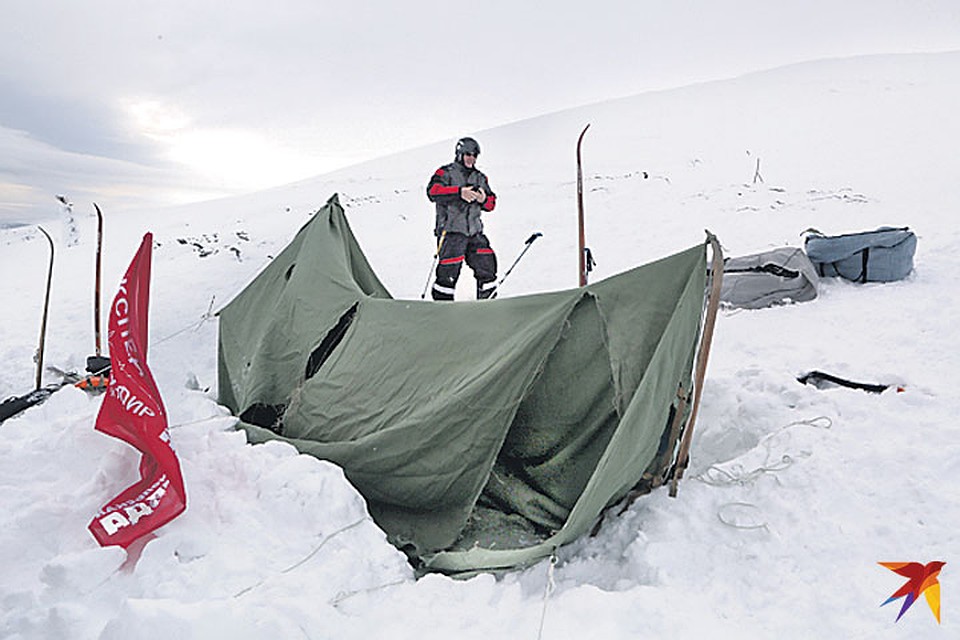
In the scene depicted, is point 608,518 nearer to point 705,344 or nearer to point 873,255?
point 705,344

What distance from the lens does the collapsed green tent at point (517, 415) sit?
2377 mm

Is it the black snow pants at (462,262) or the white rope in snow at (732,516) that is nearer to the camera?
the white rope in snow at (732,516)

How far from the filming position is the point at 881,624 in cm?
179

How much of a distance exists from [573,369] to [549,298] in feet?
1.01

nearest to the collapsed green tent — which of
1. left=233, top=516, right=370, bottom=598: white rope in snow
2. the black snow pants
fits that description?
left=233, top=516, right=370, bottom=598: white rope in snow

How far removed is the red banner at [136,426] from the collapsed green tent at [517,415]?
70 cm

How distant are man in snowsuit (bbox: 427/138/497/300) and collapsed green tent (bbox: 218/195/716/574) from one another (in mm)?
2287

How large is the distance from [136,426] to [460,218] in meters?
3.37

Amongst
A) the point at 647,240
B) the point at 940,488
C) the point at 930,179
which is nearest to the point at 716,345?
the point at 940,488

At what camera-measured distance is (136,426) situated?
216 centimetres

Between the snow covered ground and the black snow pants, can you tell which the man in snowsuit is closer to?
the black snow pants

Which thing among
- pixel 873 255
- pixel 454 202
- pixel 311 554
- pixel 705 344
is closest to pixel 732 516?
pixel 705 344

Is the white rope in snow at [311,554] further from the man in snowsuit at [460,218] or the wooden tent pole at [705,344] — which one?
the man in snowsuit at [460,218]

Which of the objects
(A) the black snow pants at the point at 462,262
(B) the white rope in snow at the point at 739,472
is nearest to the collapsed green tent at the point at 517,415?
(B) the white rope in snow at the point at 739,472
